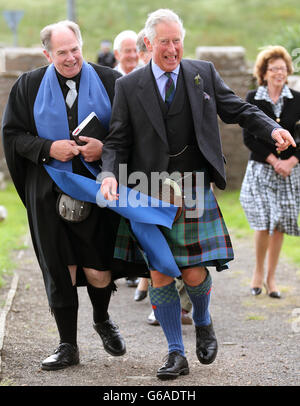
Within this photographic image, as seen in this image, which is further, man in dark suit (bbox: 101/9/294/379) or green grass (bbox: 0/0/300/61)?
green grass (bbox: 0/0/300/61)

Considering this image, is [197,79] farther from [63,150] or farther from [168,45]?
[63,150]

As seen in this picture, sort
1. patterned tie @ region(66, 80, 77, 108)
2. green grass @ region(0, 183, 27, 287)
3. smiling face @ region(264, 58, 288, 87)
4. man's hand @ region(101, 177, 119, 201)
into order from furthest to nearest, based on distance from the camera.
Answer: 1. green grass @ region(0, 183, 27, 287)
2. smiling face @ region(264, 58, 288, 87)
3. patterned tie @ region(66, 80, 77, 108)
4. man's hand @ region(101, 177, 119, 201)

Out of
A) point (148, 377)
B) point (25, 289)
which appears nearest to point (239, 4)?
point (25, 289)

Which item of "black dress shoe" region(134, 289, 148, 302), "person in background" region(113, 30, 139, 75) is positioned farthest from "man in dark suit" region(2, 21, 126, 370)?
"person in background" region(113, 30, 139, 75)

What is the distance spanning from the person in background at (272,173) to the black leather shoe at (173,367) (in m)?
2.64

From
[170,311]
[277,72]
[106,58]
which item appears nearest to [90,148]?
[170,311]

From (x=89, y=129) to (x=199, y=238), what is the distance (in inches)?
38.6

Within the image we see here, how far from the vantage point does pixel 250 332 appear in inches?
263

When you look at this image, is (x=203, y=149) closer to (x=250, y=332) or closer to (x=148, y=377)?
(x=148, y=377)

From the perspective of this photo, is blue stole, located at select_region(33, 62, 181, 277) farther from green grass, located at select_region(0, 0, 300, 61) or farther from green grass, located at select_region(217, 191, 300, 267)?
green grass, located at select_region(0, 0, 300, 61)

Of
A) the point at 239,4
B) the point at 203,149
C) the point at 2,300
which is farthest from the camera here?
the point at 239,4

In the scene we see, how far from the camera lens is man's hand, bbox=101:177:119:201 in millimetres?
4909

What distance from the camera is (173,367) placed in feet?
17.2

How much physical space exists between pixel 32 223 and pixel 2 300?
1.96m
